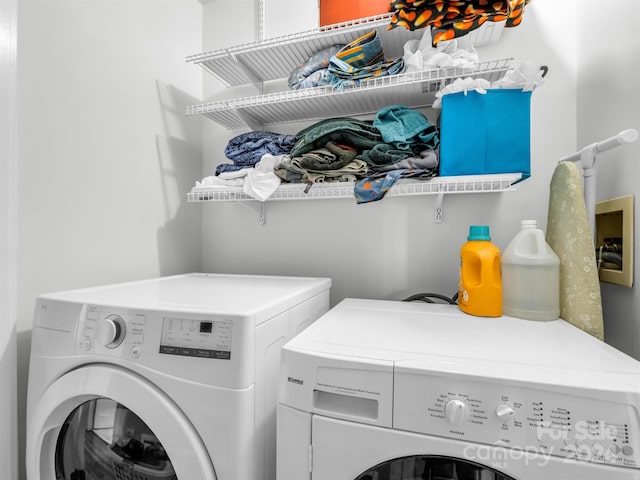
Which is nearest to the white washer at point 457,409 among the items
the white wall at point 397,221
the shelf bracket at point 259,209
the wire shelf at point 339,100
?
the white wall at point 397,221

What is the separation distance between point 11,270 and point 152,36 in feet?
4.12

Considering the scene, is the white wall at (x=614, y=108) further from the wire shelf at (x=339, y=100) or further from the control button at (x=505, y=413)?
the control button at (x=505, y=413)

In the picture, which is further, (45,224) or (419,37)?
(419,37)

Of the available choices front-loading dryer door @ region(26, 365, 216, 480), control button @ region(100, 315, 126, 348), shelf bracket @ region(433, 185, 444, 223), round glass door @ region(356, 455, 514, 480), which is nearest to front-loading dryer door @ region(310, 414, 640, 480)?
round glass door @ region(356, 455, 514, 480)

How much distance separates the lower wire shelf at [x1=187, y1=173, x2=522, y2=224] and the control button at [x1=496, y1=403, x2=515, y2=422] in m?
0.73

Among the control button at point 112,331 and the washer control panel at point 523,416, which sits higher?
the control button at point 112,331

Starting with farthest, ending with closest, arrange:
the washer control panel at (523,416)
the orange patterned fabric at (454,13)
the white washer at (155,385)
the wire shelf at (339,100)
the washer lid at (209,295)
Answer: the wire shelf at (339,100) → the orange patterned fabric at (454,13) → the washer lid at (209,295) → the white washer at (155,385) → the washer control panel at (523,416)

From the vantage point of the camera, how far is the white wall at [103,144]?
1.10 metres

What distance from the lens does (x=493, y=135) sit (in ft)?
3.53

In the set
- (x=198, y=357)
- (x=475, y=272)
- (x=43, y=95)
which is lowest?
(x=198, y=357)

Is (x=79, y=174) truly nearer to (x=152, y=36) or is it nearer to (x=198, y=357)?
(x=152, y=36)

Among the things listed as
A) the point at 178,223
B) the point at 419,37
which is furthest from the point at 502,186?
the point at 178,223

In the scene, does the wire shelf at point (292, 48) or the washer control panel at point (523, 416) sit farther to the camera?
the wire shelf at point (292, 48)

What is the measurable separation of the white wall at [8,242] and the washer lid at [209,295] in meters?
0.15
